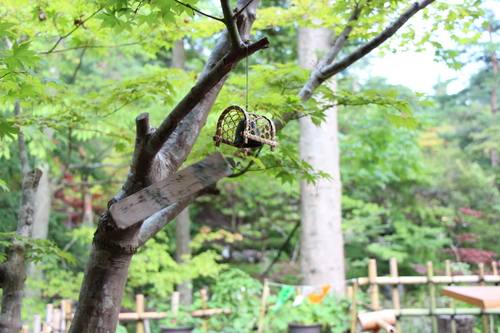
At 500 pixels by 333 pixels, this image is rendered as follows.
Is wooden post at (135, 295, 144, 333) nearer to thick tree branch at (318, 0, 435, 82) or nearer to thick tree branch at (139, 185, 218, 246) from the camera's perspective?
thick tree branch at (139, 185, 218, 246)

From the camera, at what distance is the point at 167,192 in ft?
4.00

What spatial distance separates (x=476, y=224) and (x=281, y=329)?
6522 mm

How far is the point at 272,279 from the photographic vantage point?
300 inches

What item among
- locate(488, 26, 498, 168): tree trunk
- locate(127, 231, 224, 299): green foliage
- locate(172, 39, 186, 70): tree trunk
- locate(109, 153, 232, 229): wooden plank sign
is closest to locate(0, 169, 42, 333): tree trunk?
locate(109, 153, 232, 229): wooden plank sign

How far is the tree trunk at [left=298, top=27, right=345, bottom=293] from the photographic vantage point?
5.01 meters

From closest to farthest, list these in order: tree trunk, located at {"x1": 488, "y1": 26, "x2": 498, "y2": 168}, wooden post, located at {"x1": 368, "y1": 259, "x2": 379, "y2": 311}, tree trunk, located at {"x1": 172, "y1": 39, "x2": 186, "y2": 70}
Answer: wooden post, located at {"x1": 368, "y1": 259, "x2": 379, "y2": 311}
tree trunk, located at {"x1": 172, "y1": 39, "x2": 186, "y2": 70}
tree trunk, located at {"x1": 488, "y1": 26, "x2": 498, "y2": 168}

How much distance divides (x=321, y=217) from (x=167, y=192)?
13.5 feet

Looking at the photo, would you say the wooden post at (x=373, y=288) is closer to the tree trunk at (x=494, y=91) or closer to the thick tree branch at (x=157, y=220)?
the thick tree branch at (x=157, y=220)

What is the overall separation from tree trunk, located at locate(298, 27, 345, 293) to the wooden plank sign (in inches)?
149

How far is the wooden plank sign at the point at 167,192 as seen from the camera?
1.21 metres

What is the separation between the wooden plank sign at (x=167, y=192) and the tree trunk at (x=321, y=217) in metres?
3.79

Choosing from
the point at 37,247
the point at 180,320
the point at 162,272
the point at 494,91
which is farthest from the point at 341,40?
the point at 494,91

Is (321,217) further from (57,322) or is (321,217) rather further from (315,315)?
(57,322)

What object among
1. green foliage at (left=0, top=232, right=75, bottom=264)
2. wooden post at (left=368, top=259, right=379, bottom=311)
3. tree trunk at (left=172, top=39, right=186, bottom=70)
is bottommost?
wooden post at (left=368, top=259, right=379, bottom=311)
